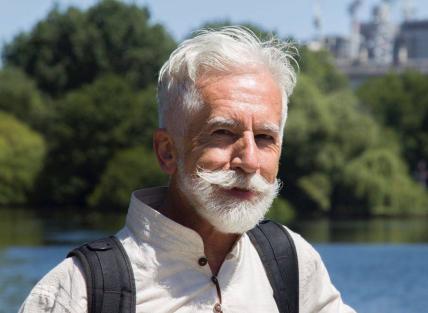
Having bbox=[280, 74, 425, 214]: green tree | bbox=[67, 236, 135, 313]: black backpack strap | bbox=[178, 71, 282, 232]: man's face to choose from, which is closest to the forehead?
bbox=[178, 71, 282, 232]: man's face

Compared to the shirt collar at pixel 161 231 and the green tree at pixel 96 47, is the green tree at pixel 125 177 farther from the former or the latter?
the shirt collar at pixel 161 231

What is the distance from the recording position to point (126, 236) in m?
2.48

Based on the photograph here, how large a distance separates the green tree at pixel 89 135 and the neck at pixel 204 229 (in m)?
53.0

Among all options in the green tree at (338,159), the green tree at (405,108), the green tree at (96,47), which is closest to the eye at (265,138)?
the green tree at (338,159)

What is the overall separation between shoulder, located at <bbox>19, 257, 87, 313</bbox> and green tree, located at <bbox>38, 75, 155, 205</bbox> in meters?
53.2

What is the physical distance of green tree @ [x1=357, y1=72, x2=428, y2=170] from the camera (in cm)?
6900

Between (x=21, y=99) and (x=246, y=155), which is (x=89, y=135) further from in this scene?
(x=246, y=155)

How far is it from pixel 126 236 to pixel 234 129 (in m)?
0.28

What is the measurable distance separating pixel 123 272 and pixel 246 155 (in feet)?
0.98

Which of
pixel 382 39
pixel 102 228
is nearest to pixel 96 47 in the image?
pixel 102 228

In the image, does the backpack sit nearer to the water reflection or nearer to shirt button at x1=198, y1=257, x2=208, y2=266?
shirt button at x1=198, y1=257, x2=208, y2=266

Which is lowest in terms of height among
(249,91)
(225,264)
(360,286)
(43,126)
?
(43,126)

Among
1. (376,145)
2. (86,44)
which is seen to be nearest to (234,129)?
(376,145)

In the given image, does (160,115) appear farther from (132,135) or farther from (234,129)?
(132,135)
